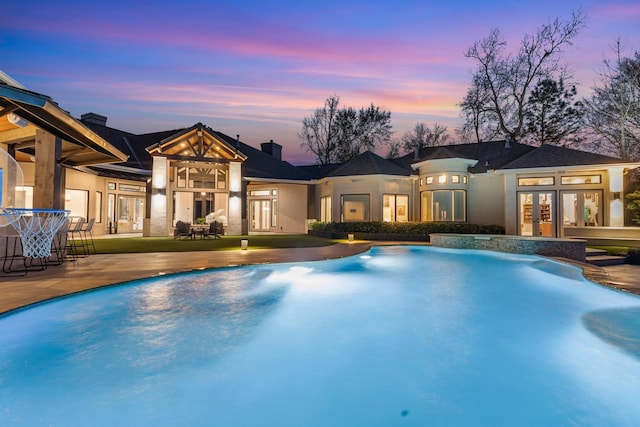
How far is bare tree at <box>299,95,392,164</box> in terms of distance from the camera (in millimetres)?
35469

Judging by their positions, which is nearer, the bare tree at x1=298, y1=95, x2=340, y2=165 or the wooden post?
the wooden post

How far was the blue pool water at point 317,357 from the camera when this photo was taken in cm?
281

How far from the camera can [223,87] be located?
2162cm

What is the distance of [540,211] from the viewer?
15.1 m

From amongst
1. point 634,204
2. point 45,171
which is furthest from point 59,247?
point 634,204

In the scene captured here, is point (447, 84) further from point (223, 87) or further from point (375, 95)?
point (223, 87)

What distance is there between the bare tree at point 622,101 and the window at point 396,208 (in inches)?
497

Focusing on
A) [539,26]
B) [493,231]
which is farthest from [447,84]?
[493,231]

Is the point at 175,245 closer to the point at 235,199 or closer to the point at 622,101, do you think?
the point at 235,199

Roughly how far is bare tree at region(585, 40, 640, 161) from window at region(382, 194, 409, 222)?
1262 centimetres

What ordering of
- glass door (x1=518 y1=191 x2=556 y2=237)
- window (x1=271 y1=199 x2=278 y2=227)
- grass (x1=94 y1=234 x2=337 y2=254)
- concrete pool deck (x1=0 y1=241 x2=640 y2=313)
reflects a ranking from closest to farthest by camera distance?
concrete pool deck (x1=0 y1=241 x2=640 y2=313) → grass (x1=94 y1=234 x2=337 y2=254) → glass door (x1=518 y1=191 x2=556 y2=237) → window (x1=271 y1=199 x2=278 y2=227)

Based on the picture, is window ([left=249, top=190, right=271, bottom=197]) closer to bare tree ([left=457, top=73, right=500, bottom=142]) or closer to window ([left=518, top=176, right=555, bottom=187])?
window ([left=518, top=176, right=555, bottom=187])

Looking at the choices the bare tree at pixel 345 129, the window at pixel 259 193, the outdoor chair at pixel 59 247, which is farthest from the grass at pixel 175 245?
the bare tree at pixel 345 129

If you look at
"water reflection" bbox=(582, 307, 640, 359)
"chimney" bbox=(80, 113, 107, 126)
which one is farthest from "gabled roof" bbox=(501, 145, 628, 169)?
"chimney" bbox=(80, 113, 107, 126)
